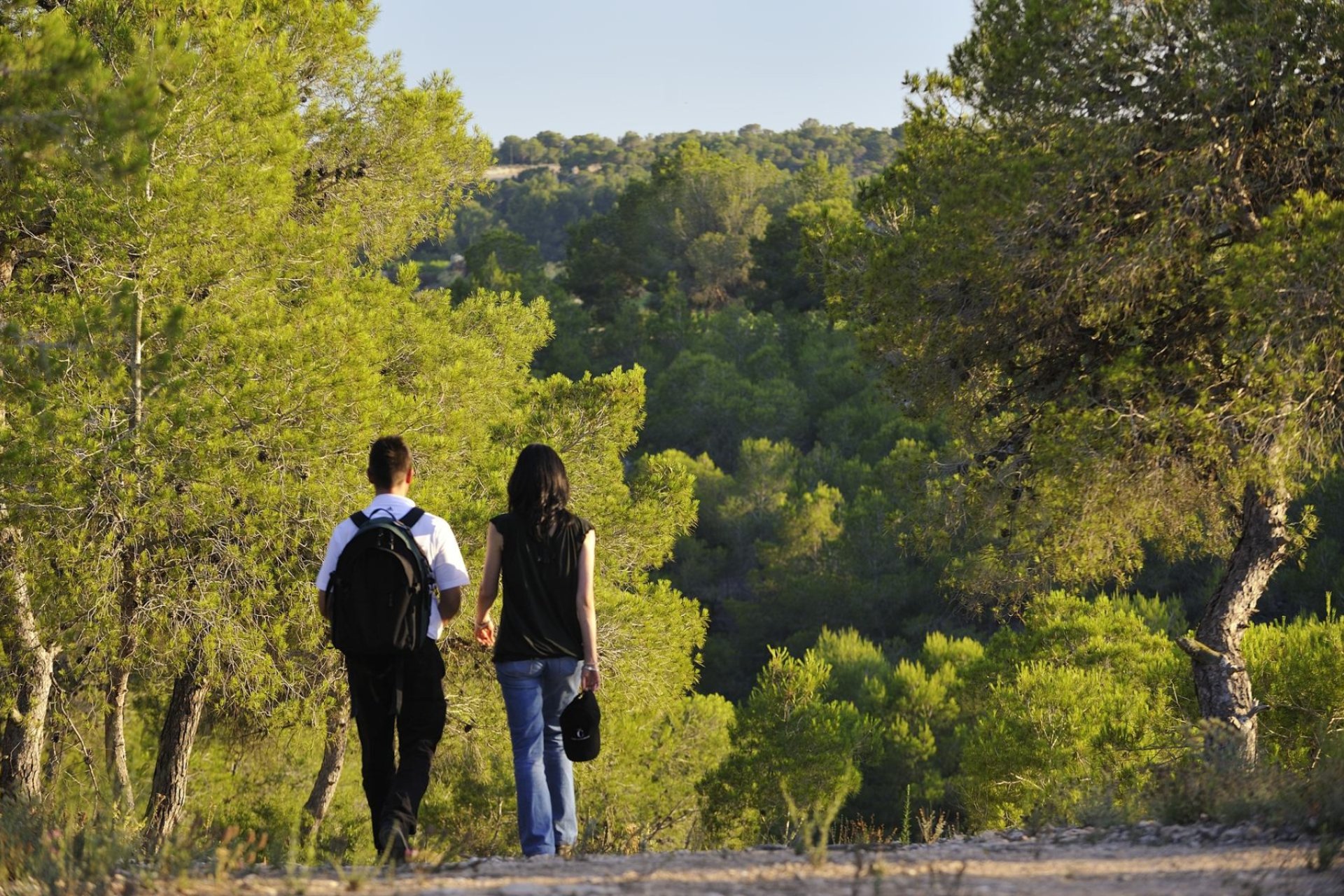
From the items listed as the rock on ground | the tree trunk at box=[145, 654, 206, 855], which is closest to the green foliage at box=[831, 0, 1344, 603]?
the rock on ground

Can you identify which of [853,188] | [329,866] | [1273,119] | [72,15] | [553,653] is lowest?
[329,866]

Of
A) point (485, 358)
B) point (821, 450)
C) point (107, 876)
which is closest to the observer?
point (107, 876)

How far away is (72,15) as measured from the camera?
8930 mm

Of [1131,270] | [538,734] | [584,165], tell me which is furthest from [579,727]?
[584,165]

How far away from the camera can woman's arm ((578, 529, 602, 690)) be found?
465cm

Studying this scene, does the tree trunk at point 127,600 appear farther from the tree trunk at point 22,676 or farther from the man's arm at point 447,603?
the man's arm at point 447,603

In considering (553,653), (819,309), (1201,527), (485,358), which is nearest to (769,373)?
(819,309)

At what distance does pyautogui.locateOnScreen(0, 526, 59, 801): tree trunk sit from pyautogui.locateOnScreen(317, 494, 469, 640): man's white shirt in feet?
16.5

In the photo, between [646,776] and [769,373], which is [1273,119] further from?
[769,373]

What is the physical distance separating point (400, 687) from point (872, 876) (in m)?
1.80

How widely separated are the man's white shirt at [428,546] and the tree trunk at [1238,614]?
4.75 m

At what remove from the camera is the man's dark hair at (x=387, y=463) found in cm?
468

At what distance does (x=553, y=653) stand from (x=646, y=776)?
13975 mm

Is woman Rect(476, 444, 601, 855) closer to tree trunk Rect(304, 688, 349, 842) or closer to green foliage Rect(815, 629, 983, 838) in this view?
tree trunk Rect(304, 688, 349, 842)
